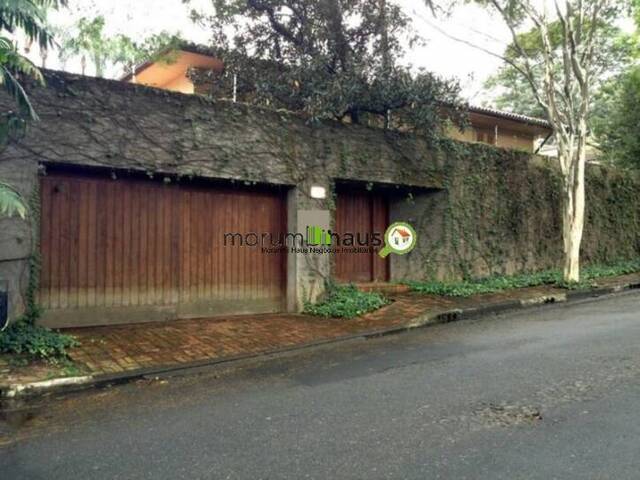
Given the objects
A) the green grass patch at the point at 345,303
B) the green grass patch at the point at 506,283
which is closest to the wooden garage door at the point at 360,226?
the green grass patch at the point at 506,283

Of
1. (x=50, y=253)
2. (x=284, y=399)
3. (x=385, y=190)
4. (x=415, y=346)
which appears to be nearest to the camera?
(x=284, y=399)

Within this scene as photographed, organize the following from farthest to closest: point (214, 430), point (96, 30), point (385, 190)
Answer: point (385, 190) < point (96, 30) < point (214, 430)

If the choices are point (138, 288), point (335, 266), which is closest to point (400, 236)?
point (335, 266)

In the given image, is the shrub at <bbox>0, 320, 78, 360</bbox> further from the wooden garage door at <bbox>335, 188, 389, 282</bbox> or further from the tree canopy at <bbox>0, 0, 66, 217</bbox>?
the wooden garage door at <bbox>335, 188, 389, 282</bbox>

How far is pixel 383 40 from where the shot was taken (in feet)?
34.7

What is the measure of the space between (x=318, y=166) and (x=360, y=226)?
2.24 metres

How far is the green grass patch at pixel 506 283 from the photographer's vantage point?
408 inches

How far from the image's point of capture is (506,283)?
1135cm

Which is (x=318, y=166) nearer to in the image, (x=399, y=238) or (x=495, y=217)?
(x=399, y=238)

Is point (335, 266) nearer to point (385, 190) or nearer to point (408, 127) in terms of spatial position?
point (385, 190)

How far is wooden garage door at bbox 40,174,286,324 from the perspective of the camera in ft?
23.9

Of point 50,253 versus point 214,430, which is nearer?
point 214,430

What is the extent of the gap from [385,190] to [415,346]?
5.10m

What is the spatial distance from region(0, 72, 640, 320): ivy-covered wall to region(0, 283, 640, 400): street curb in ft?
5.82
